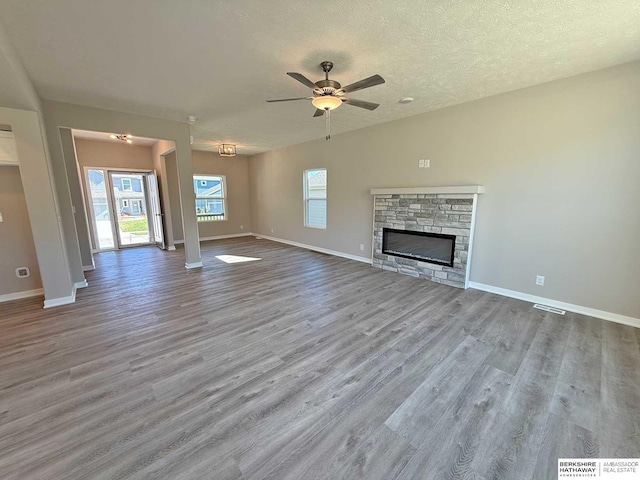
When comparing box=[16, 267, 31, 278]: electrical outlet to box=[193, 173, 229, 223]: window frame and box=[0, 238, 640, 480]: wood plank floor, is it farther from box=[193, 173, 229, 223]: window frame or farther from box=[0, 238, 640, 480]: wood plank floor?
box=[193, 173, 229, 223]: window frame

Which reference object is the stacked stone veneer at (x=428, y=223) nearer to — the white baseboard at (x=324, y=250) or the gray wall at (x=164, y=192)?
the white baseboard at (x=324, y=250)

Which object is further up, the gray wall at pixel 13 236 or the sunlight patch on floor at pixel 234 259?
the gray wall at pixel 13 236

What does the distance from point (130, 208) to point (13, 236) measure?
146 inches

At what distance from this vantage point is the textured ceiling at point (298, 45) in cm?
191

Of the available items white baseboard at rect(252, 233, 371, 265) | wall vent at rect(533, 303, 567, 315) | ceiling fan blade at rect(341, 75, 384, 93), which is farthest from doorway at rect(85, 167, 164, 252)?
wall vent at rect(533, 303, 567, 315)

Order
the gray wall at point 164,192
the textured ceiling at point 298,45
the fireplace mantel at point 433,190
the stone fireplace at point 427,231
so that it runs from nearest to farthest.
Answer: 1. the textured ceiling at point 298,45
2. the fireplace mantel at point 433,190
3. the stone fireplace at point 427,231
4. the gray wall at point 164,192

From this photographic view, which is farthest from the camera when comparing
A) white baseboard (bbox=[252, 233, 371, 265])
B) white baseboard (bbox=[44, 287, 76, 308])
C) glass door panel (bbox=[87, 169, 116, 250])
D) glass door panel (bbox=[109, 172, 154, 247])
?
glass door panel (bbox=[109, 172, 154, 247])

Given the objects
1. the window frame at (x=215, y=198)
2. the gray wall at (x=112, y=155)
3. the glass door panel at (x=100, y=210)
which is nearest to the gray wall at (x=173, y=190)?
the gray wall at (x=112, y=155)

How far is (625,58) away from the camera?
2617mm

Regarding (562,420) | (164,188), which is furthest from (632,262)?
(164,188)

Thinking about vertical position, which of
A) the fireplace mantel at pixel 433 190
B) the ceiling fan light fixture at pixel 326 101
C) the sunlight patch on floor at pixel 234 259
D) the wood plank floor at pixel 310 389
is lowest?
the wood plank floor at pixel 310 389

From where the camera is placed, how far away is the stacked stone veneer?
Result: 3.90 meters

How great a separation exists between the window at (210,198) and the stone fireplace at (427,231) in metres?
5.49

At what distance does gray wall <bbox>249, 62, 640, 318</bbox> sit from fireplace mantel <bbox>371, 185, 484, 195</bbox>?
20 cm
